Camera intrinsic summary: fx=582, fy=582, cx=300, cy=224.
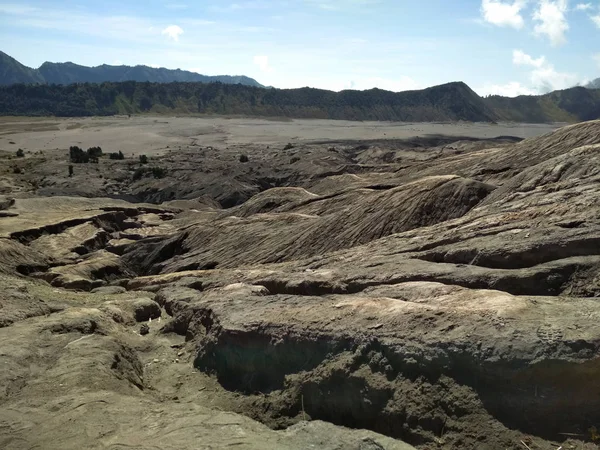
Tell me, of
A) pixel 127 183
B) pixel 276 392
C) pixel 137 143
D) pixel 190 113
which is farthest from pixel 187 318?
pixel 190 113

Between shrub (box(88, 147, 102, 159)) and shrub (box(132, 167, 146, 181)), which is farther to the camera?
shrub (box(88, 147, 102, 159))

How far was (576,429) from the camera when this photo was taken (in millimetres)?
5574

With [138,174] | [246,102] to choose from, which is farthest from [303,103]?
[138,174]

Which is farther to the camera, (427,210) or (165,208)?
(165,208)

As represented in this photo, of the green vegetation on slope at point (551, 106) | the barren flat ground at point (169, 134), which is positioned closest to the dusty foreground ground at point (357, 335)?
the barren flat ground at point (169, 134)

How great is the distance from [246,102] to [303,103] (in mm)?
15951

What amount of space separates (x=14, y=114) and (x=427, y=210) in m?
157

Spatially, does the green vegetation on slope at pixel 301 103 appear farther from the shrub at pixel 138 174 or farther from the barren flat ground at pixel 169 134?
the shrub at pixel 138 174

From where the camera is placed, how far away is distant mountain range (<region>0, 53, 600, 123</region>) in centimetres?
15062

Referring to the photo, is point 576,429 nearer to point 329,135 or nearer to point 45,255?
point 45,255

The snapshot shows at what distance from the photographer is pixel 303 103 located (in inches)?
Result: 6093

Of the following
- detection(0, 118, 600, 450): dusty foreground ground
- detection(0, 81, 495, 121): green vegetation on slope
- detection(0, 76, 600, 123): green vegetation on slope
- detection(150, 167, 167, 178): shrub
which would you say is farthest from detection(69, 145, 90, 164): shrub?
detection(0, 81, 495, 121): green vegetation on slope

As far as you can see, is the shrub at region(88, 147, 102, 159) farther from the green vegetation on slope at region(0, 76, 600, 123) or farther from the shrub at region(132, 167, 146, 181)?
the green vegetation on slope at region(0, 76, 600, 123)

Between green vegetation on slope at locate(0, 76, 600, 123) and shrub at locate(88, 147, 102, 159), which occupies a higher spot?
green vegetation on slope at locate(0, 76, 600, 123)
